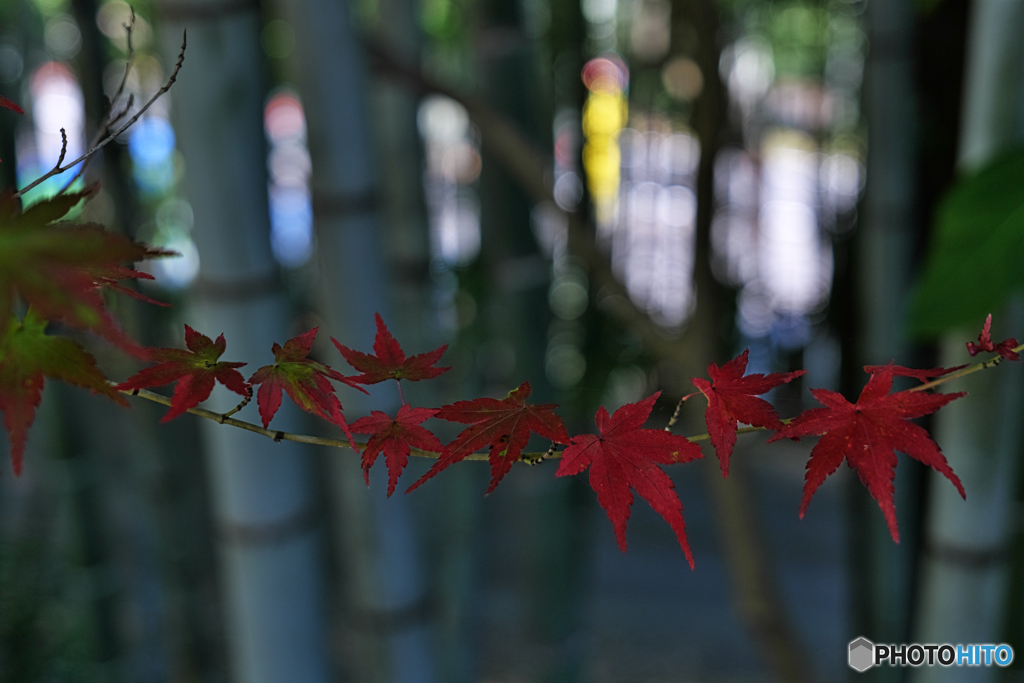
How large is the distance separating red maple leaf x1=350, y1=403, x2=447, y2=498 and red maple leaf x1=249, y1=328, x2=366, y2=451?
1 cm

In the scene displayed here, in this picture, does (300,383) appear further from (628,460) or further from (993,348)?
(993,348)

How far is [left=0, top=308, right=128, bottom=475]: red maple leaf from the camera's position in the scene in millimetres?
344

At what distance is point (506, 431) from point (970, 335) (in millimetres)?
585

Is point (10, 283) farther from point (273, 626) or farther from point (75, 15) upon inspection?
point (75, 15)

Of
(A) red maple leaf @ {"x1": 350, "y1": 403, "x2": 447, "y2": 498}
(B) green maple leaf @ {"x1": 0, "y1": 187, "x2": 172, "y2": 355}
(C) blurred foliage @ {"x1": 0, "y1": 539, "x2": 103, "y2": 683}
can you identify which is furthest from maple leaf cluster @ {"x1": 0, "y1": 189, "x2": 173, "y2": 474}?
(C) blurred foliage @ {"x1": 0, "y1": 539, "x2": 103, "y2": 683}

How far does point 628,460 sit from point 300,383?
0.18 m

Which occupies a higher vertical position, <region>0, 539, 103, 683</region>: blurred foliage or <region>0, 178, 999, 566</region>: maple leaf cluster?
<region>0, 178, 999, 566</region>: maple leaf cluster

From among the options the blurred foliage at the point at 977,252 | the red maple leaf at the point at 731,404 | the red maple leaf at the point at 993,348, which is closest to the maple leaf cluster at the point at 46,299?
the red maple leaf at the point at 731,404

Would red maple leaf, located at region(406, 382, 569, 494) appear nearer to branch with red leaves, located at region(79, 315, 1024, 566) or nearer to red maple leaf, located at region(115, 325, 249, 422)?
branch with red leaves, located at region(79, 315, 1024, 566)

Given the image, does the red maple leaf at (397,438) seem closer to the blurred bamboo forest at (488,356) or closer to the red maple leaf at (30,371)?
the red maple leaf at (30,371)

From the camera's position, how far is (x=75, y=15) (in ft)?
4.33

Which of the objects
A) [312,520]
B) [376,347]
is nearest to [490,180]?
[312,520]

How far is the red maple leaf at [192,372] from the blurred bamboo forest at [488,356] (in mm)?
179

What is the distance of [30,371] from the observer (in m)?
0.36
